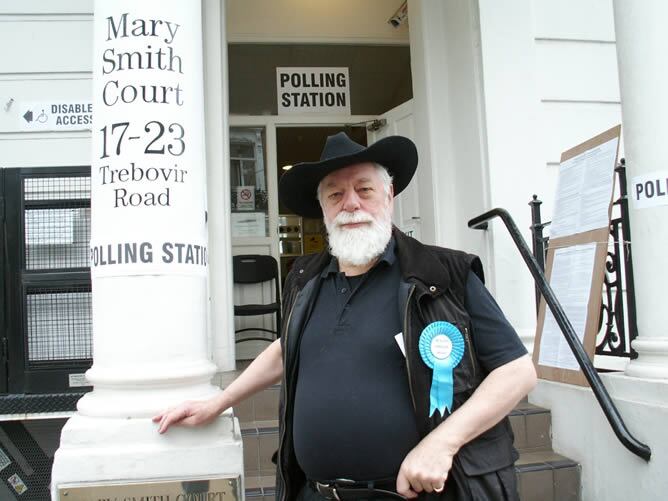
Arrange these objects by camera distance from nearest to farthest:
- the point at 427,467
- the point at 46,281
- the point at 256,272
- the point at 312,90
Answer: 1. the point at 427,467
2. the point at 46,281
3. the point at 256,272
4. the point at 312,90

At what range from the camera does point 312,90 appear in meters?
6.52

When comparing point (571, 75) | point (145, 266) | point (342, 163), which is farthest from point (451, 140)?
point (342, 163)

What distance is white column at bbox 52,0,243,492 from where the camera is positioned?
2217mm

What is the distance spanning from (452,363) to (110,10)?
2108mm

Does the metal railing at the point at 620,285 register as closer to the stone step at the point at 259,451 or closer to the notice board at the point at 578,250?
the notice board at the point at 578,250

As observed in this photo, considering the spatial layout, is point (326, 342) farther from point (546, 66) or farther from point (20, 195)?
point (546, 66)

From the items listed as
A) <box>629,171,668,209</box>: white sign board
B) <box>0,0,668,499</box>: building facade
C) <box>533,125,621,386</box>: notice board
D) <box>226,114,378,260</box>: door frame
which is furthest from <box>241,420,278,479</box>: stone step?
<box>226,114,378,260</box>: door frame

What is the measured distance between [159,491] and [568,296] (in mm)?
2508

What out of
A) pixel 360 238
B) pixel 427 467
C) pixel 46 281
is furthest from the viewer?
pixel 46 281

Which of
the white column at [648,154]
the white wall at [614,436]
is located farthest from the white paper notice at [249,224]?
the white column at [648,154]

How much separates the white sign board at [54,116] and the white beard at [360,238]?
2.94m

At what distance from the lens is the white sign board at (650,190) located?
2779 millimetres

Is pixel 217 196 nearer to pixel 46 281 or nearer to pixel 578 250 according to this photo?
pixel 46 281

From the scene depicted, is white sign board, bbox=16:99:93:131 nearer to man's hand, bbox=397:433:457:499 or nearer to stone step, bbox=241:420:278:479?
stone step, bbox=241:420:278:479
